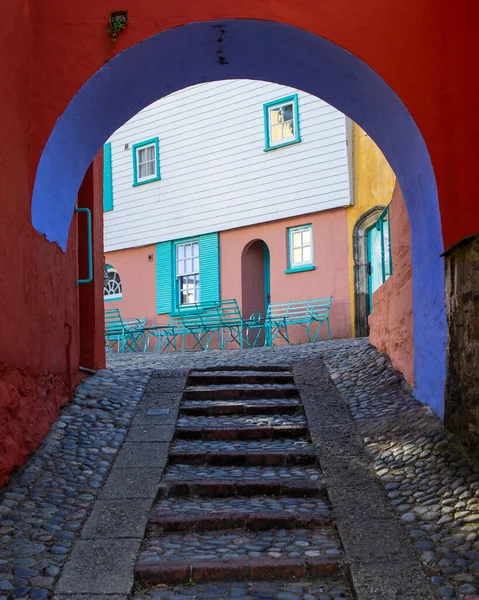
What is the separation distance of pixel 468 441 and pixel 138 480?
2100 millimetres

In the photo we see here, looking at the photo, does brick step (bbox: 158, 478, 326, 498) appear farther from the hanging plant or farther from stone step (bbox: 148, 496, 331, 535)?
the hanging plant

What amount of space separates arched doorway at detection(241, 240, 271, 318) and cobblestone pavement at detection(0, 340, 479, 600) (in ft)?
24.7

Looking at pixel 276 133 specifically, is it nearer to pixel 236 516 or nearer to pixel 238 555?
→ pixel 236 516

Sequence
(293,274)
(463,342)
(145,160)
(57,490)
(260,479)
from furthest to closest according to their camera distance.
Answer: (145,160) < (293,274) < (260,479) < (463,342) < (57,490)

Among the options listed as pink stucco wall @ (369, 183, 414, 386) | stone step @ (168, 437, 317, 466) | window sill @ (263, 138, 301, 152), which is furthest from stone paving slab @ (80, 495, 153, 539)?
window sill @ (263, 138, 301, 152)

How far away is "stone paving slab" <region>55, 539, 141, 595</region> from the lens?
339 centimetres

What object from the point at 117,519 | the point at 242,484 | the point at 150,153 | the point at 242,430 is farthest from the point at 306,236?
the point at 117,519

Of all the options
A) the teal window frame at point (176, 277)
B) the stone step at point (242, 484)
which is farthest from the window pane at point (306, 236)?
the stone step at point (242, 484)

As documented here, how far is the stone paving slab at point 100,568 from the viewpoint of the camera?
3.39 metres

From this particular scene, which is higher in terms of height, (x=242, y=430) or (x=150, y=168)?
(x=150, y=168)

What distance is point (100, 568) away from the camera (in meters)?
3.58

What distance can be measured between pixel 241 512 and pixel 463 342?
1758mm

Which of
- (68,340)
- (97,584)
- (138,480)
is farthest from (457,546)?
(68,340)

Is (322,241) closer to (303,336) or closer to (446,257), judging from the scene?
(303,336)
